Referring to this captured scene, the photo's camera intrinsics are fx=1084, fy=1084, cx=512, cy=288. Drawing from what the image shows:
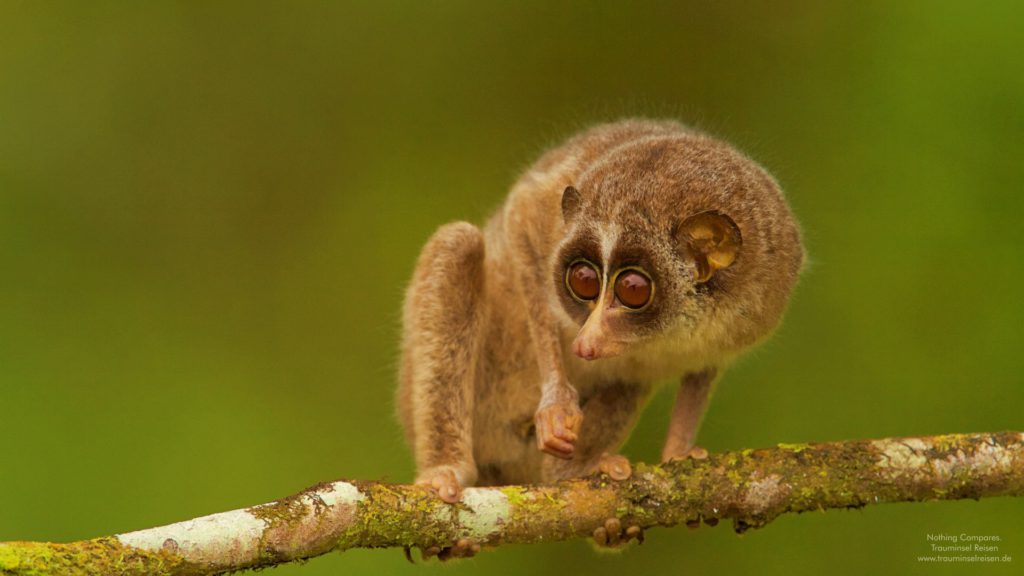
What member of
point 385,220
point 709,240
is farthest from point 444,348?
point 385,220

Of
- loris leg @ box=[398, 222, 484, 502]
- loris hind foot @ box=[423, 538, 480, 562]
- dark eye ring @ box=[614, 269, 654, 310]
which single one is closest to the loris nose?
dark eye ring @ box=[614, 269, 654, 310]

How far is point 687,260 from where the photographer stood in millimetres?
3994

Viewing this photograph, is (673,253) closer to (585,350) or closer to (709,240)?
(709,240)

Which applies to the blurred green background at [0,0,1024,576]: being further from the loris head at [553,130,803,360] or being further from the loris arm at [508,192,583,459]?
the loris head at [553,130,803,360]

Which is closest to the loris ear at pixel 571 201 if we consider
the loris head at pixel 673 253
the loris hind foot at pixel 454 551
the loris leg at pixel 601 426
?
the loris head at pixel 673 253

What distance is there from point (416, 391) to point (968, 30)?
165 inches

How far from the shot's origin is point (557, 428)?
409cm

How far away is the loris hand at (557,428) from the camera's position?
407cm

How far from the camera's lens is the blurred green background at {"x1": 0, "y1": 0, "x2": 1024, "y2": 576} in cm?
612

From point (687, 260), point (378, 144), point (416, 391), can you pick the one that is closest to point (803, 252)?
point (687, 260)

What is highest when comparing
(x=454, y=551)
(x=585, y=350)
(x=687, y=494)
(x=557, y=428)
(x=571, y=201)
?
(x=571, y=201)

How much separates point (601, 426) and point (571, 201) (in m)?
1.05

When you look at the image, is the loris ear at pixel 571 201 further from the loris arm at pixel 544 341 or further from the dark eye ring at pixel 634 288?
the dark eye ring at pixel 634 288

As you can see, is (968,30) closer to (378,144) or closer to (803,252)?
(803,252)
